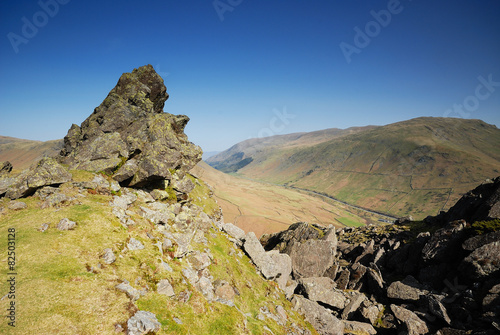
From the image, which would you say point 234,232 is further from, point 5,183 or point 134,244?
point 5,183

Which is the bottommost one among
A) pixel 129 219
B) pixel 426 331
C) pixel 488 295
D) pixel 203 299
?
pixel 426 331

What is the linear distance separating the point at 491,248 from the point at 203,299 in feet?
105

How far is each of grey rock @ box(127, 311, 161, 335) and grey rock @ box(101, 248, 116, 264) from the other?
4.47m

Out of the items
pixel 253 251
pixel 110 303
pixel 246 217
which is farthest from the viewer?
pixel 246 217

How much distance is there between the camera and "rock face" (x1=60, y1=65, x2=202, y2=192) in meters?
24.5

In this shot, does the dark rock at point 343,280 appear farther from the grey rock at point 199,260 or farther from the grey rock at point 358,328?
the grey rock at point 199,260

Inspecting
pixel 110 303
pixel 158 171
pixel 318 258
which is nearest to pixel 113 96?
pixel 158 171

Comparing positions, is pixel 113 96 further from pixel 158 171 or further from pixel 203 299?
pixel 203 299

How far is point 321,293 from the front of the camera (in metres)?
26.9

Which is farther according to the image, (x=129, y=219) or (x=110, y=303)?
(x=129, y=219)

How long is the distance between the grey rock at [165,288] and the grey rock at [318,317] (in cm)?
1579

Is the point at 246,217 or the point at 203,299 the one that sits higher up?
the point at 203,299

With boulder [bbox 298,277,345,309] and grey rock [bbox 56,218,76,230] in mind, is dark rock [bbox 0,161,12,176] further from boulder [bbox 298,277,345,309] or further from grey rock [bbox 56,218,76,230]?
boulder [bbox 298,277,345,309]

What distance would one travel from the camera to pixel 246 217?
108812 mm
